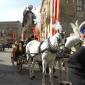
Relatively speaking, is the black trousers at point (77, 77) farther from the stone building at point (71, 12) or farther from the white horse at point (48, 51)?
the stone building at point (71, 12)

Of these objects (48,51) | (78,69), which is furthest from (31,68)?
(78,69)

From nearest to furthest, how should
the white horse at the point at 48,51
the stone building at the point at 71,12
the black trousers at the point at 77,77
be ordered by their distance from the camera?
the black trousers at the point at 77,77
the white horse at the point at 48,51
the stone building at the point at 71,12

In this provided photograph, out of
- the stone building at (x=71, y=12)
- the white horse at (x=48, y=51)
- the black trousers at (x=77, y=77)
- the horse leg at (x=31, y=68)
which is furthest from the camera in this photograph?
the stone building at (x=71, y=12)

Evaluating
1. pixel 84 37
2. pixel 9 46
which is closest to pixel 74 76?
pixel 84 37

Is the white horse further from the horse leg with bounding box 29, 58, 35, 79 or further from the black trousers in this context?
the black trousers

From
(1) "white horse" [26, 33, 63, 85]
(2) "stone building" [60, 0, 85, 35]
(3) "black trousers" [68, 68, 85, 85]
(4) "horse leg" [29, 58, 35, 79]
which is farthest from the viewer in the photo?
(2) "stone building" [60, 0, 85, 35]

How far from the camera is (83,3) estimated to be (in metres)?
36.6

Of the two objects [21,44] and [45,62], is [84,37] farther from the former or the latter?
[21,44]

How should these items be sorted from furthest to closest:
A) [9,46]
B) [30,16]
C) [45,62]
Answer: [9,46] < [30,16] < [45,62]

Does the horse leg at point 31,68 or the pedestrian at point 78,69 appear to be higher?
the pedestrian at point 78,69

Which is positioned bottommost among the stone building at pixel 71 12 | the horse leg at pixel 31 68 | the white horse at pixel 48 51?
the horse leg at pixel 31 68

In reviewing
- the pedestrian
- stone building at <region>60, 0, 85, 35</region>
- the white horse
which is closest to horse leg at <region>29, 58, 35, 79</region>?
the white horse

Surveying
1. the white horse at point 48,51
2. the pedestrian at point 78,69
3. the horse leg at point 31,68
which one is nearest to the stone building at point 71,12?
the horse leg at point 31,68

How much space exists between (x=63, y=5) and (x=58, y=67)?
67.6 feet
